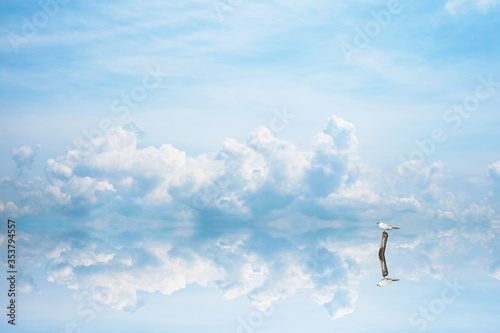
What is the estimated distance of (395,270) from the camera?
58375 millimetres

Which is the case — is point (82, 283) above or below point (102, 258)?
below

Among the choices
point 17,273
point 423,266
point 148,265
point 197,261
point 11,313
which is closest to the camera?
point 11,313

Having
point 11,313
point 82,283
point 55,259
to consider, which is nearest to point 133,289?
point 82,283

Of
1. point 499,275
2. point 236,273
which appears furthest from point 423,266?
point 236,273

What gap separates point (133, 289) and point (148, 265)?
1665 centimetres

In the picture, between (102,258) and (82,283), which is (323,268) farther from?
(102,258)

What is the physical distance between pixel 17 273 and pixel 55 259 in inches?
574

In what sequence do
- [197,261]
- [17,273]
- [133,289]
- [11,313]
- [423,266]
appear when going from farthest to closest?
[197,261], [423,266], [17,273], [133,289], [11,313]

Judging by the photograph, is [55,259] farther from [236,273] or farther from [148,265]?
[236,273]

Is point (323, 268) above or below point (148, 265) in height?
below

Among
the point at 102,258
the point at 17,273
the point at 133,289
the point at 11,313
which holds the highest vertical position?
the point at 102,258

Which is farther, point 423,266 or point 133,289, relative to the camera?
point 423,266

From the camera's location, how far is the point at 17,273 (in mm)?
55594

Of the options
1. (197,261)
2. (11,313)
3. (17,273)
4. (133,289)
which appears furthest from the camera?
(197,261)
